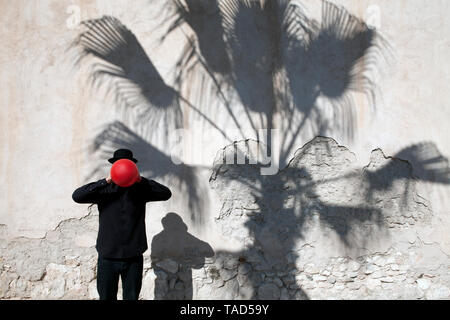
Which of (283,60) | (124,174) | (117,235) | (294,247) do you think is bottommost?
(294,247)

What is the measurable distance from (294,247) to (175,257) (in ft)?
3.57

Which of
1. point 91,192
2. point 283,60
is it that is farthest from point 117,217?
point 283,60

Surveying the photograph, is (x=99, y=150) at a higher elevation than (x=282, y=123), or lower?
lower

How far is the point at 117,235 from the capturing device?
114 inches

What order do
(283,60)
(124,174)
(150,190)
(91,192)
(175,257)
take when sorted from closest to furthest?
1. (124,174)
2. (91,192)
3. (150,190)
4. (175,257)
5. (283,60)

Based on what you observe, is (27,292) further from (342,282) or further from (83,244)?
(342,282)

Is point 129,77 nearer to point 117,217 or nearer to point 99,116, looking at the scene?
point 99,116

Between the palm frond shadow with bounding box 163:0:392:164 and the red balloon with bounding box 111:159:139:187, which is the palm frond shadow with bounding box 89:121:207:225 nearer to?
the palm frond shadow with bounding box 163:0:392:164

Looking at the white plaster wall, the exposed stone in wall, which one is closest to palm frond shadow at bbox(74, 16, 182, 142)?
the white plaster wall

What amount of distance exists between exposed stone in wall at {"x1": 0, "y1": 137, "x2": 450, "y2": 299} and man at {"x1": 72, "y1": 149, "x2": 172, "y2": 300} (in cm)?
90

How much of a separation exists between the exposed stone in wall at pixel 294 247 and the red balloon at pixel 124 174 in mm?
1211

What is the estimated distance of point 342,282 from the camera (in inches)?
154

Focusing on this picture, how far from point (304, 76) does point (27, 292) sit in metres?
3.20
